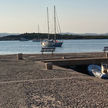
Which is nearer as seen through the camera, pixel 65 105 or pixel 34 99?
pixel 65 105

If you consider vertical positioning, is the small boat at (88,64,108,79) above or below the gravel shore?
below

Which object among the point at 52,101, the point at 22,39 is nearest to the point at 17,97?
the point at 52,101

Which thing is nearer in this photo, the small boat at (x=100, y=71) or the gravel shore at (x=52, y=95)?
the gravel shore at (x=52, y=95)

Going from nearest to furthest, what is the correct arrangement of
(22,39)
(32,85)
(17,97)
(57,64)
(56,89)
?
(17,97) < (56,89) < (32,85) < (57,64) < (22,39)

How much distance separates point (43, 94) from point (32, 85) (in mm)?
2112

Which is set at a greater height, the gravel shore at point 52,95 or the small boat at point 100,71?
the gravel shore at point 52,95

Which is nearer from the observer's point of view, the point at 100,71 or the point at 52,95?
the point at 52,95

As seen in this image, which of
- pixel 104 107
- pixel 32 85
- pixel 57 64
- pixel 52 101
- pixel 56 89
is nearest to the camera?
pixel 104 107

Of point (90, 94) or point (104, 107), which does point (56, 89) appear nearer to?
point (90, 94)

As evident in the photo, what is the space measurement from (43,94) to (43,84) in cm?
225

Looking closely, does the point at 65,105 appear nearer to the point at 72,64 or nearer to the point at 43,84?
the point at 43,84

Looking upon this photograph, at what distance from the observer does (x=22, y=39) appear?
639ft

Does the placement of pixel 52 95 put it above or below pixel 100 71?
above

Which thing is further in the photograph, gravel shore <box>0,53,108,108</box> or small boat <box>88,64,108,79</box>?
small boat <box>88,64,108,79</box>
